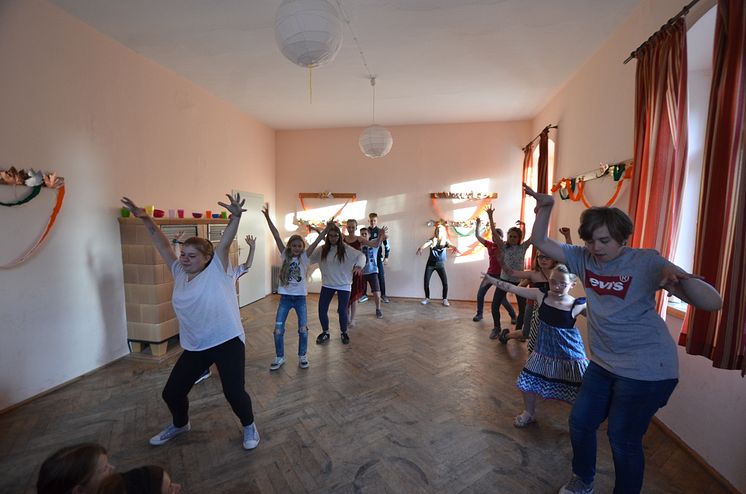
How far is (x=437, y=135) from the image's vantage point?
21.1 ft

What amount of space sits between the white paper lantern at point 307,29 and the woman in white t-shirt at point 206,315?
37.1 inches

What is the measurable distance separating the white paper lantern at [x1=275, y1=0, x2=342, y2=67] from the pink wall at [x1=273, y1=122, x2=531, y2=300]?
4.64m

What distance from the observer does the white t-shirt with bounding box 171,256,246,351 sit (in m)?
1.96

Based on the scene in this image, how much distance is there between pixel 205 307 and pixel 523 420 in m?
2.34

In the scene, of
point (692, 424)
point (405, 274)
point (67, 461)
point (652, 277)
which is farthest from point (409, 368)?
point (405, 274)

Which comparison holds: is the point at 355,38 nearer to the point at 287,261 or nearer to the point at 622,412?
the point at 287,261

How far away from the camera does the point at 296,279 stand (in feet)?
10.8

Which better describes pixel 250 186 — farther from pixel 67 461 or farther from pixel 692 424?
pixel 692 424

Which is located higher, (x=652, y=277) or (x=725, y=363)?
(x=652, y=277)

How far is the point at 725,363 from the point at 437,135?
17.9 ft

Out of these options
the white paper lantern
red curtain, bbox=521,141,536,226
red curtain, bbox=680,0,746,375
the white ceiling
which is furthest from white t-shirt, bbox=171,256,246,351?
red curtain, bbox=521,141,536,226

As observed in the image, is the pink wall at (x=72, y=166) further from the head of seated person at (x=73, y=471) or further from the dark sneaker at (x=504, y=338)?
the dark sneaker at (x=504, y=338)

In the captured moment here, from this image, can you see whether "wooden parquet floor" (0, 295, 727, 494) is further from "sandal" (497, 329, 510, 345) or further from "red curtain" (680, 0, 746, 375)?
"red curtain" (680, 0, 746, 375)

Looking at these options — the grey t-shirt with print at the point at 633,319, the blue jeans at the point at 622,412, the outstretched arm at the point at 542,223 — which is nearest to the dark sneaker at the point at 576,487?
the blue jeans at the point at 622,412
